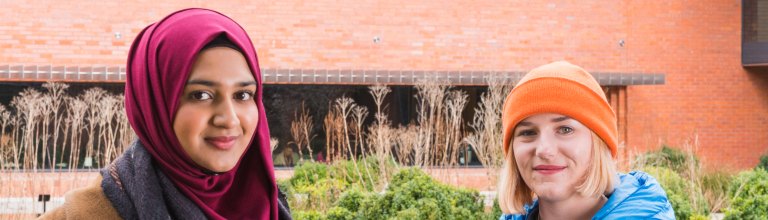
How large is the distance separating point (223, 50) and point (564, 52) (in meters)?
15.2

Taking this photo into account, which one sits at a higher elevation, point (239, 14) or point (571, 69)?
point (239, 14)

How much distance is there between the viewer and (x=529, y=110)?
2.38m

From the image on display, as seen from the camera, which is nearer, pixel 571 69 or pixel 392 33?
pixel 571 69

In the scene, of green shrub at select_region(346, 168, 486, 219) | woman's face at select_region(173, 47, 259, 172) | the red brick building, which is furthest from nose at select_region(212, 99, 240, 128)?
the red brick building

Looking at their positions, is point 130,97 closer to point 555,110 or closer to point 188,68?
point 188,68

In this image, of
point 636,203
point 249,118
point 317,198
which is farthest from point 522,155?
point 317,198

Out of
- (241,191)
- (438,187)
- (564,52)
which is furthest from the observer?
(564,52)

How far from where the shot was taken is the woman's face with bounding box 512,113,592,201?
7.84 feet

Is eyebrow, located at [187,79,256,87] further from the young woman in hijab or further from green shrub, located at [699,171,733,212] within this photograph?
green shrub, located at [699,171,733,212]

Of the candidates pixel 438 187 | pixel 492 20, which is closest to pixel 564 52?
pixel 492 20

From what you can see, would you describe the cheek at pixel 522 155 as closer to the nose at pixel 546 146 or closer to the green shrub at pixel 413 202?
the nose at pixel 546 146

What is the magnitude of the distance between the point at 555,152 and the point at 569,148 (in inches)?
1.6

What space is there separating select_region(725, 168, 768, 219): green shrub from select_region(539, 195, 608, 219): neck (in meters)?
5.42

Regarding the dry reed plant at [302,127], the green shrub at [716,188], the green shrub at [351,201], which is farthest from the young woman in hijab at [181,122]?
the dry reed plant at [302,127]
